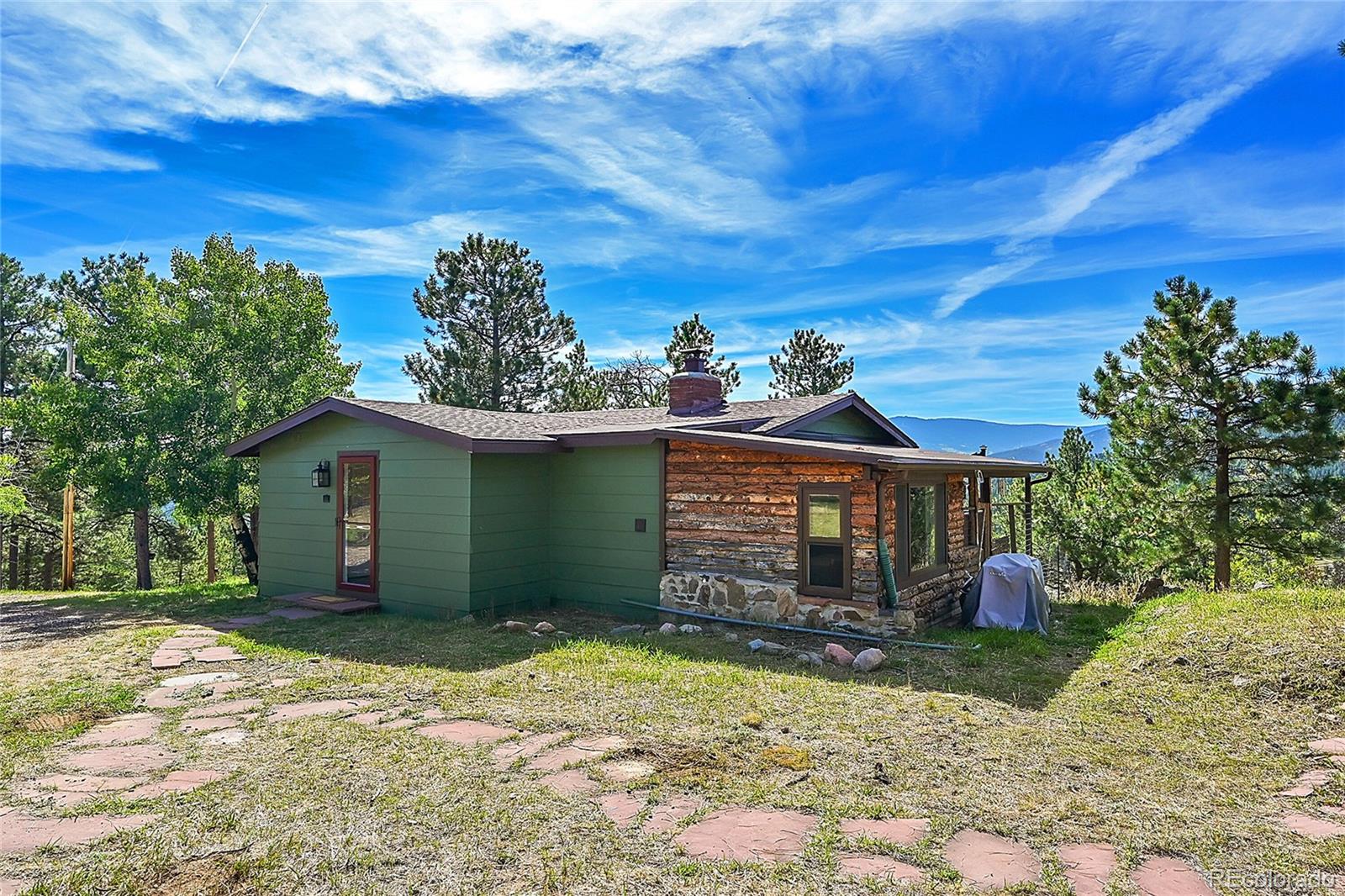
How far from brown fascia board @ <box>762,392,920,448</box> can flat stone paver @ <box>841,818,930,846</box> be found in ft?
19.0

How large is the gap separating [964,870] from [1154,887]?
0.65m

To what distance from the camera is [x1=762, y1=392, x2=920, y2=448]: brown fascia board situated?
29.1ft

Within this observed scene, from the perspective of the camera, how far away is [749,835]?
2939 mm

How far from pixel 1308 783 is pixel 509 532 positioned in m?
7.18

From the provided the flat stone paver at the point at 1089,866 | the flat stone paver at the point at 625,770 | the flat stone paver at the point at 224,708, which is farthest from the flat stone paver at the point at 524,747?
the flat stone paver at the point at 1089,866

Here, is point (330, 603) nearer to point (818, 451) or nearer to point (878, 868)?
point (818, 451)

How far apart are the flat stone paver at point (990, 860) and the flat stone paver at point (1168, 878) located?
348 millimetres

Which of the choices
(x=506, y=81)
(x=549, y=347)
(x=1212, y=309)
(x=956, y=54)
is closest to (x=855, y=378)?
(x=549, y=347)

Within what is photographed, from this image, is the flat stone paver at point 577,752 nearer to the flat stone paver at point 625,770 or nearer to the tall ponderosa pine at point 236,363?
the flat stone paver at point 625,770

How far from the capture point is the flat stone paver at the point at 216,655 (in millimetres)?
6180

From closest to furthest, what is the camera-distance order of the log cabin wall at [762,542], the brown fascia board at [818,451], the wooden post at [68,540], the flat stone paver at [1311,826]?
the flat stone paver at [1311,826] < the brown fascia board at [818,451] < the log cabin wall at [762,542] < the wooden post at [68,540]

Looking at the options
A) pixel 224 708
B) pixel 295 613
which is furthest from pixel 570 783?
pixel 295 613

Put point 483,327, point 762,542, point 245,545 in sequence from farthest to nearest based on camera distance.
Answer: point 483,327, point 245,545, point 762,542

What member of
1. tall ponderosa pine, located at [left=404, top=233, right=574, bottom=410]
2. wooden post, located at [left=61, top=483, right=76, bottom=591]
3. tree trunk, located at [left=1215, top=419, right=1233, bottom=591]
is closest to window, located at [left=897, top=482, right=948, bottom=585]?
tree trunk, located at [left=1215, top=419, right=1233, bottom=591]
